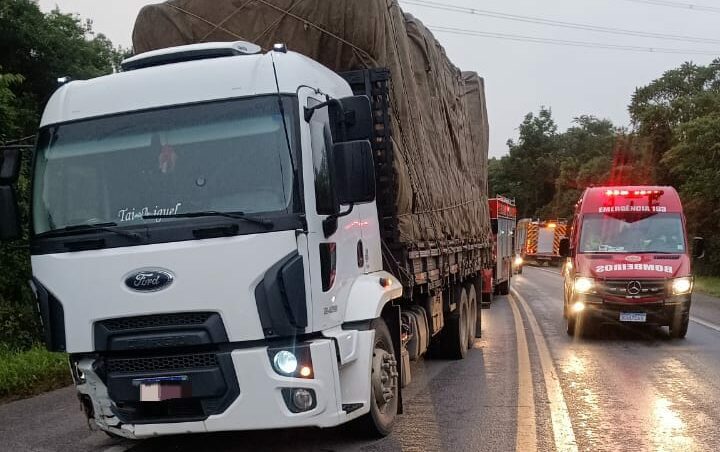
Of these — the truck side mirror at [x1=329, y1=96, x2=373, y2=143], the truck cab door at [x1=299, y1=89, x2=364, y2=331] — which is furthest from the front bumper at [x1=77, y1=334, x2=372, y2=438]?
the truck side mirror at [x1=329, y1=96, x2=373, y2=143]

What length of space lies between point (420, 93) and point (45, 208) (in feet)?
13.6

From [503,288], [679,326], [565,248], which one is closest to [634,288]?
[679,326]

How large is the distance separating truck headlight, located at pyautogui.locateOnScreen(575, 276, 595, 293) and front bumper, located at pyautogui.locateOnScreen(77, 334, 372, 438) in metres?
7.99

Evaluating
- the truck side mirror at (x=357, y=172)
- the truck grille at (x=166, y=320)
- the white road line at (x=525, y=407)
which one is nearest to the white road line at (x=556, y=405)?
the white road line at (x=525, y=407)

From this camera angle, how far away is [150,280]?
4.94 meters

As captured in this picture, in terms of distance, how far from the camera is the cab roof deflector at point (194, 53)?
5707mm

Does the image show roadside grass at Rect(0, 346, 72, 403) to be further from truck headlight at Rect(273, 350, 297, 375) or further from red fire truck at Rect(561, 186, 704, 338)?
red fire truck at Rect(561, 186, 704, 338)

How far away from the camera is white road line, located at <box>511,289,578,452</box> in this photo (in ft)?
19.8

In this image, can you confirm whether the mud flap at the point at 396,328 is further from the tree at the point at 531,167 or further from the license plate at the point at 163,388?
the tree at the point at 531,167

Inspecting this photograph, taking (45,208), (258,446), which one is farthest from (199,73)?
(258,446)

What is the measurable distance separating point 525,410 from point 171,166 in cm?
397

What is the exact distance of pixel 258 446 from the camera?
6.11 meters

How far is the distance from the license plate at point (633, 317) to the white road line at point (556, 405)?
1255 mm

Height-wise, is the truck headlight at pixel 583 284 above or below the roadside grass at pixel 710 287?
above
